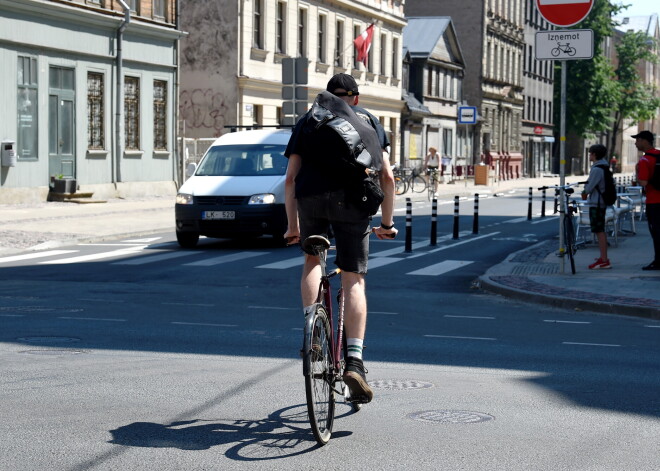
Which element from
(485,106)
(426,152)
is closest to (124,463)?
(426,152)

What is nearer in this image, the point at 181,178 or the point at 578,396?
the point at 578,396

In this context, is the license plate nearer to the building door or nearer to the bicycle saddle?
the building door

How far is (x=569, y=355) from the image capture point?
9688mm

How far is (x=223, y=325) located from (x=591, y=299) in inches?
164

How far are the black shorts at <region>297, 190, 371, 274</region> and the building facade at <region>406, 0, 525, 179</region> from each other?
71769 mm

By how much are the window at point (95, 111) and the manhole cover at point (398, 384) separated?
28.1 m

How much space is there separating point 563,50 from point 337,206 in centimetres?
938

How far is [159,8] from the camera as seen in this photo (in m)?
39.2

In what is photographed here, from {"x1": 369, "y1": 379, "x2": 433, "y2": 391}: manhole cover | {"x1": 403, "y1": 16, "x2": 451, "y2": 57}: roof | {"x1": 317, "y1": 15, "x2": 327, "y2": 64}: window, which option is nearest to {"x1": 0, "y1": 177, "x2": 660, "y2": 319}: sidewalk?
{"x1": 369, "y1": 379, "x2": 433, "y2": 391}: manhole cover

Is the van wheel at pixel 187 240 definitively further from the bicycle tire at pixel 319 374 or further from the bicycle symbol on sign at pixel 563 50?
the bicycle tire at pixel 319 374

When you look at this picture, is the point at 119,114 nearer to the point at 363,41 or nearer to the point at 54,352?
the point at 363,41

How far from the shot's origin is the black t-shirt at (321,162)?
21.6 ft

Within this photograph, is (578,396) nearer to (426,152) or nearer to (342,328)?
(342,328)

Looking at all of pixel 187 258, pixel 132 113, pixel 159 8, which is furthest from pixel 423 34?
pixel 187 258
